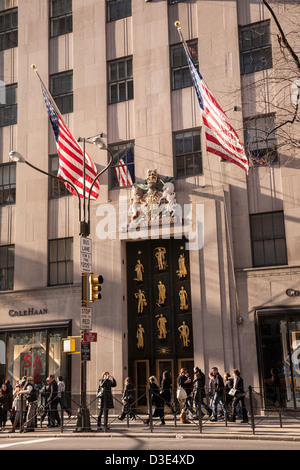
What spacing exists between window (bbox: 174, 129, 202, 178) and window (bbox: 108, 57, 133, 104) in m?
3.64

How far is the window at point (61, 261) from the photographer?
26594mm

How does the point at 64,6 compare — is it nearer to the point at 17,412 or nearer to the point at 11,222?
the point at 11,222

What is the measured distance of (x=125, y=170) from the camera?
2620 cm

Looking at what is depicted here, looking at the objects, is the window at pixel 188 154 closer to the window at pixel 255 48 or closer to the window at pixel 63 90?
the window at pixel 255 48


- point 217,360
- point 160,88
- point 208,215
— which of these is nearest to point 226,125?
point 208,215

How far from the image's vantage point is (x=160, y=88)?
2620 cm

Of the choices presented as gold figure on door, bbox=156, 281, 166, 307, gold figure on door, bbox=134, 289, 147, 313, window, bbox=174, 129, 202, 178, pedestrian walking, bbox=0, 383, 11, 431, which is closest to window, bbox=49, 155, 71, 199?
window, bbox=174, 129, 202, 178

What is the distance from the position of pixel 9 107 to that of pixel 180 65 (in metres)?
9.86

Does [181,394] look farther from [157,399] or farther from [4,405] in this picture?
[4,405]

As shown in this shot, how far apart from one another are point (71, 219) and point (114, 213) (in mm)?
2491

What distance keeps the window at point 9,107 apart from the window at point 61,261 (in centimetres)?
754

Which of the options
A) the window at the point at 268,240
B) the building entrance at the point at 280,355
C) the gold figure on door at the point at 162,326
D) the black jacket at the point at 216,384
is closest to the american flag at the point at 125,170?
A: the window at the point at 268,240

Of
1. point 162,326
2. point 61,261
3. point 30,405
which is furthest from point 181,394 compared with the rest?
point 61,261

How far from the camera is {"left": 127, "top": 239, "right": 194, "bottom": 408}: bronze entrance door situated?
24.2 metres
